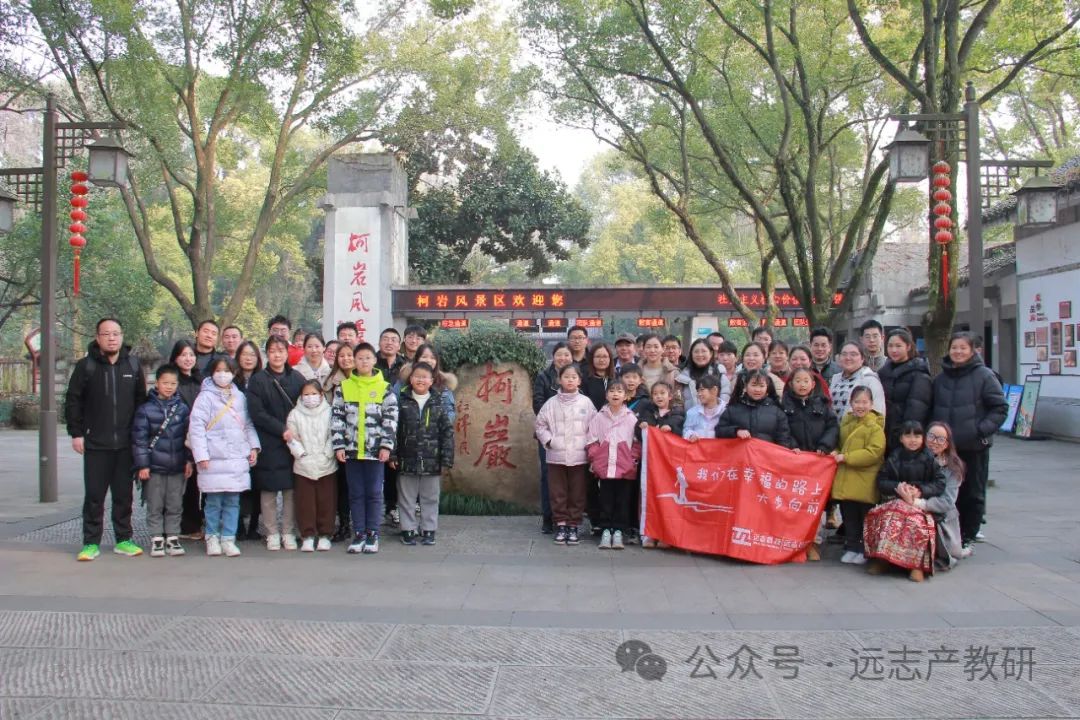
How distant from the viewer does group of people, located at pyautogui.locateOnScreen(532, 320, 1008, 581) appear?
5.63m

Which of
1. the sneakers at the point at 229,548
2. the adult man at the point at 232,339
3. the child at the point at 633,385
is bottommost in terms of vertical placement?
the sneakers at the point at 229,548

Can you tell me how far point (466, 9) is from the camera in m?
12.3

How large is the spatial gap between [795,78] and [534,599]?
1194 cm

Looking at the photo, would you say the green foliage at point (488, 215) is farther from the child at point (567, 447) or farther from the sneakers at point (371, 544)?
the sneakers at point (371, 544)

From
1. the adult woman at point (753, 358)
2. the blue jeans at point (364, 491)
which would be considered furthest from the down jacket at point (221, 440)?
the adult woman at point (753, 358)

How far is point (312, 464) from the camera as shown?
6.26 m

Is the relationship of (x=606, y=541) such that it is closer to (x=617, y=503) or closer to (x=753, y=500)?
(x=617, y=503)

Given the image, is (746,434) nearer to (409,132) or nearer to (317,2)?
(317,2)

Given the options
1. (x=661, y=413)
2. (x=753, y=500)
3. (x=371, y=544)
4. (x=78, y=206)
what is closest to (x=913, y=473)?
(x=753, y=500)

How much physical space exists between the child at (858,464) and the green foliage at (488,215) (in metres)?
20.0

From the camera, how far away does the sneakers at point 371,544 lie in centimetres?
622

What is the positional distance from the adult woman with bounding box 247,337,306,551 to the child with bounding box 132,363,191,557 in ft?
1.76

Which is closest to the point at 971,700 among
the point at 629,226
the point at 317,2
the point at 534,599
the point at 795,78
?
the point at 534,599

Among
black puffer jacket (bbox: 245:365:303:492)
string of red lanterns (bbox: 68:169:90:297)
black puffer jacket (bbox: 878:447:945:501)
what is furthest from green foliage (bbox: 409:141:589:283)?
black puffer jacket (bbox: 878:447:945:501)
